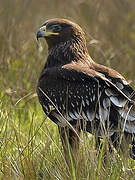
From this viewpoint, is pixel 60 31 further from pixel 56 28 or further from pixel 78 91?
pixel 78 91

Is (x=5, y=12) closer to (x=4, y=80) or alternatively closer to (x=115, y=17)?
(x=115, y=17)

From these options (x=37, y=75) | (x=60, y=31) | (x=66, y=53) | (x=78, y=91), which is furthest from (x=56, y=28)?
(x=37, y=75)

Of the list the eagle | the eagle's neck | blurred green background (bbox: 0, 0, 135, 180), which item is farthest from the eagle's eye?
blurred green background (bbox: 0, 0, 135, 180)

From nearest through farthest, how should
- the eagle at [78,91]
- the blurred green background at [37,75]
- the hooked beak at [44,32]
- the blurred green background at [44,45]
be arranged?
the blurred green background at [37,75] < the eagle at [78,91] < the hooked beak at [44,32] < the blurred green background at [44,45]

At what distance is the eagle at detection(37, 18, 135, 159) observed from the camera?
378 centimetres

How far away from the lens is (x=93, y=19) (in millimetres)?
7648

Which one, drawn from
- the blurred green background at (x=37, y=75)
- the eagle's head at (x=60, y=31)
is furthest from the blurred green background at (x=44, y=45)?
the eagle's head at (x=60, y=31)

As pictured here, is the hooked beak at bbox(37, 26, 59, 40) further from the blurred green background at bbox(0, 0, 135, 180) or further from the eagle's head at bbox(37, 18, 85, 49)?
the blurred green background at bbox(0, 0, 135, 180)

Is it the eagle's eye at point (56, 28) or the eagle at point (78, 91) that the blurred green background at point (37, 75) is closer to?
the eagle at point (78, 91)

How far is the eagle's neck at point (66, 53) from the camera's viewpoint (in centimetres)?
425

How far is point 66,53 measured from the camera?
14.0 feet

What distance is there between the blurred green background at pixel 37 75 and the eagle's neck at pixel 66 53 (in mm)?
349

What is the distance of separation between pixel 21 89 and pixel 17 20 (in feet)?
7.39

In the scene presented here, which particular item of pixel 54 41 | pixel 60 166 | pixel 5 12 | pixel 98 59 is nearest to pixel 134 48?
pixel 98 59
